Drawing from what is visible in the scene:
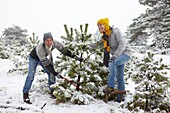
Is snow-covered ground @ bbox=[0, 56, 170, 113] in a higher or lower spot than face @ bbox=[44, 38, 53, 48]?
lower

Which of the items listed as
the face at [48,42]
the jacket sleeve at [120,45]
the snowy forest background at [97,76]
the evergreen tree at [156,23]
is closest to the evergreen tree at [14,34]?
the evergreen tree at [156,23]

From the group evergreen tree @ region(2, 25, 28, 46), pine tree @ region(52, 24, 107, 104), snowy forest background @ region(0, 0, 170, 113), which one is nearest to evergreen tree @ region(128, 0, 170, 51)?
snowy forest background @ region(0, 0, 170, 113)

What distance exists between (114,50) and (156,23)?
453 inches

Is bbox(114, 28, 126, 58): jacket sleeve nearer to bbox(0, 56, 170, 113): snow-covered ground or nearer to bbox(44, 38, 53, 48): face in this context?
bbox(0, 56, 170, 113): snow-covered ground

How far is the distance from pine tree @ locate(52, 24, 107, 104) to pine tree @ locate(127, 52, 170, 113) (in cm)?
109

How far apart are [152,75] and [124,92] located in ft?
3.14

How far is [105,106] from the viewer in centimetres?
559

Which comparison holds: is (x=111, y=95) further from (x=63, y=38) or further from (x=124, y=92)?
(x=63, y=38)

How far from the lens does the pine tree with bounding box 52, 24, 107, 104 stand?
5.94 m

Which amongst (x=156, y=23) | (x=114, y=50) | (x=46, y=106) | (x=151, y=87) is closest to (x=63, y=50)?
(x=114, y=50)

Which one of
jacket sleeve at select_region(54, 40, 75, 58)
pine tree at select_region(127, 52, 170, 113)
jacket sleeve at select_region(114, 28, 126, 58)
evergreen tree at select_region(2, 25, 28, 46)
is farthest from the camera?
evergreen tree at select_region(2, 25, 28, 46)

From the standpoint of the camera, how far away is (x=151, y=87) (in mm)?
5039

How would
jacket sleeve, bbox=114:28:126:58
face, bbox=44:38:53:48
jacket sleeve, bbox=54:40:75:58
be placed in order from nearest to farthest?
jacket sleeve, bbox=114:28:126:58 → face, bbox=44:38:53:48 → jacket sleeve, bbox=54:40:75:58

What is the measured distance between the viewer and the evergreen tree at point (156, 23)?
15.8m
